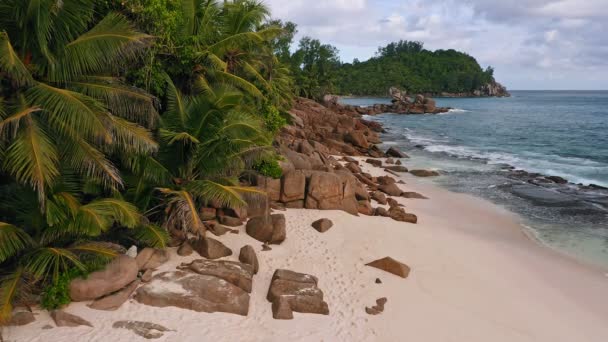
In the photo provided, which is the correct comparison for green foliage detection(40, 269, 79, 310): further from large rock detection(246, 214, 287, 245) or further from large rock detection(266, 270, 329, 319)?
large rock detection(246, 214, 287, 245)

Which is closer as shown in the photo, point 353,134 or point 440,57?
point 353,134

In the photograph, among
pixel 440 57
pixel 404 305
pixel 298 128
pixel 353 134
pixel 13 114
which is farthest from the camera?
pixel 440 57

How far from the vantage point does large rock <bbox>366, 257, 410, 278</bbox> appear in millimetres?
11000

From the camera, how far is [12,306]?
7.61 m

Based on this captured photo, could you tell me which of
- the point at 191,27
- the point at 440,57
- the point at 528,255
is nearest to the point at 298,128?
the point at 191,27

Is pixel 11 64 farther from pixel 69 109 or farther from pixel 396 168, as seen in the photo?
pixel 396 168

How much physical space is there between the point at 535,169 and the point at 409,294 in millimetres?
23680

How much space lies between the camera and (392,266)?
11.1m

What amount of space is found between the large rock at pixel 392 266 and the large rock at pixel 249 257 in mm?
2996

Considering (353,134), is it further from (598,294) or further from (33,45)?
(33,45)

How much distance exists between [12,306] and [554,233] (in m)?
16.4

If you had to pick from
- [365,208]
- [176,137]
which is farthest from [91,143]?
[365,208]

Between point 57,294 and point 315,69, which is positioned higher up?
point 315,69

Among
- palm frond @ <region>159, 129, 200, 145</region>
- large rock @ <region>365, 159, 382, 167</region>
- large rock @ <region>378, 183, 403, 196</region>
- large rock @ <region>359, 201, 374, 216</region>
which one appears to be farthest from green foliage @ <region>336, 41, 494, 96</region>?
palm frond @ <region>159, 129, 200, 145</region>
